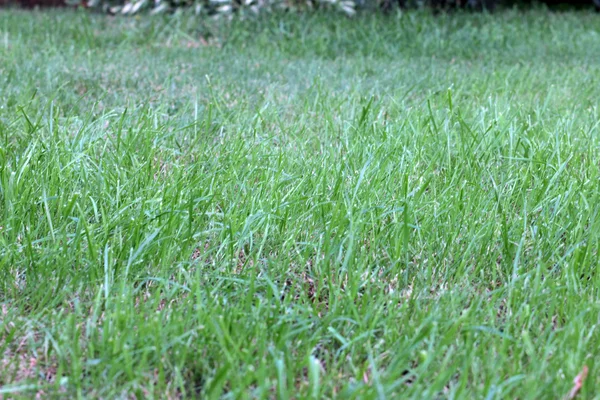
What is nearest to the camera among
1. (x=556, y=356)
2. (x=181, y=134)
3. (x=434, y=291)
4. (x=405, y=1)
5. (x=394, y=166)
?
(x=556, y=356)

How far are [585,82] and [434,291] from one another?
3.06 meters

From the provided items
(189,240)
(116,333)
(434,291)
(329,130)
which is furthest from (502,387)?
(329,130)

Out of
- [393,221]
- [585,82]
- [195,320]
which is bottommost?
[195,320]

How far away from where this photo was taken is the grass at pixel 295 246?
150 cm

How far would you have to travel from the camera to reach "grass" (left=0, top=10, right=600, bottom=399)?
1.50 metres

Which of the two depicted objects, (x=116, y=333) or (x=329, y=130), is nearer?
(x=116, y=333)

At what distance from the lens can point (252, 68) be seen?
182 inches

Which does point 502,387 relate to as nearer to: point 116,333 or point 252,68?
point 116,333

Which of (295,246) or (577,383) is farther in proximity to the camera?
(295,246)

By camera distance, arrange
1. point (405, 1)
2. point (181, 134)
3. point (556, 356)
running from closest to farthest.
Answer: point (556, 356) → point (181, 134) → point (405, 1)

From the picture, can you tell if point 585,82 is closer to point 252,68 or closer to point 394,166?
point 252,68

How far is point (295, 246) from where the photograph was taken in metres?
2.09

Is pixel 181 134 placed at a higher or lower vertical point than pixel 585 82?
lower

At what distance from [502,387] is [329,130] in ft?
6.05
